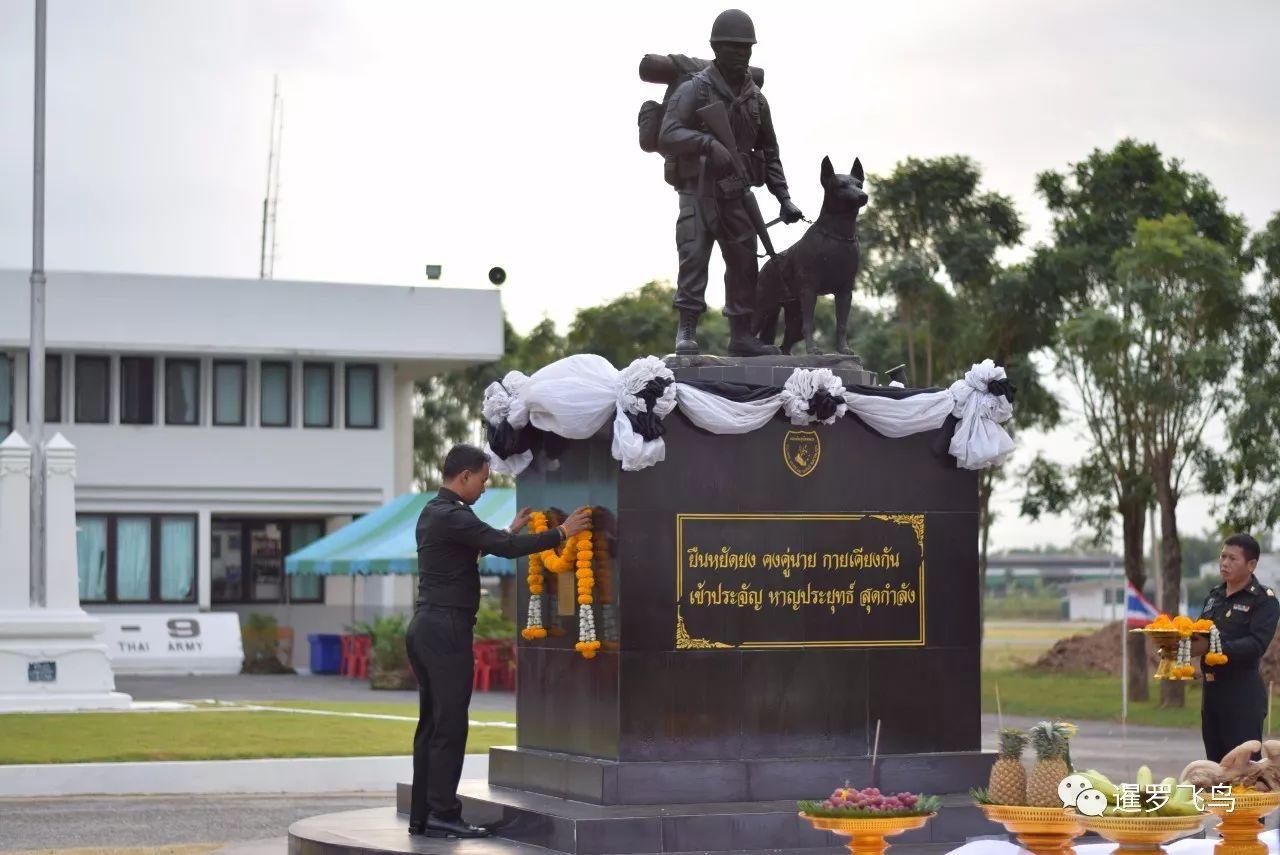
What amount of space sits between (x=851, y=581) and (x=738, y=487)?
865 mm

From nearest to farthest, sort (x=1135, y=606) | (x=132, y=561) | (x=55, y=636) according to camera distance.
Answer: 1. (x=55, y=636)
2. (x=1135, y=606)
3. (x=132, y=561)

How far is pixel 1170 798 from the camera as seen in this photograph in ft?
26.5

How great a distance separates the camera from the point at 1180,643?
11.1 metres

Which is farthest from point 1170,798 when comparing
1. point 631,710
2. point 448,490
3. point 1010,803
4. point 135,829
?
point 135,829

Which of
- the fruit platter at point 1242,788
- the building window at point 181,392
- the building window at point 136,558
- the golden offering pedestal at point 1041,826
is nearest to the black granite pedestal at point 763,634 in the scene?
the fruit platter at point 1242,788

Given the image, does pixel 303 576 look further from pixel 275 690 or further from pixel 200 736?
→ pixel 200 736

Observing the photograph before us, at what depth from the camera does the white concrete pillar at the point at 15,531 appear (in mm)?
25734

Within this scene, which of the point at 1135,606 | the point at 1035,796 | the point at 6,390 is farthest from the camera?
the point at 6,390

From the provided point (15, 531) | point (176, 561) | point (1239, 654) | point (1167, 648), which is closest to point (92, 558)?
point (176, 561)

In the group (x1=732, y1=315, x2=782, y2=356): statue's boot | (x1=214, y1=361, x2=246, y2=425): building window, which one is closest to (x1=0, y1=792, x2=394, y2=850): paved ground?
(x1=732, y1=315, x2=782, y2=356): statue's boot

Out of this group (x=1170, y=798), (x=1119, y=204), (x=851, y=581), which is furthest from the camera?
(x=1119, y=204)

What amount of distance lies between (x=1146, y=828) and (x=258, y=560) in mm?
38944

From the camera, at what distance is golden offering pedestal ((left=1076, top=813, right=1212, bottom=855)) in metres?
7.86

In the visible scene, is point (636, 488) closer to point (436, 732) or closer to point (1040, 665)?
point (436, 732)
